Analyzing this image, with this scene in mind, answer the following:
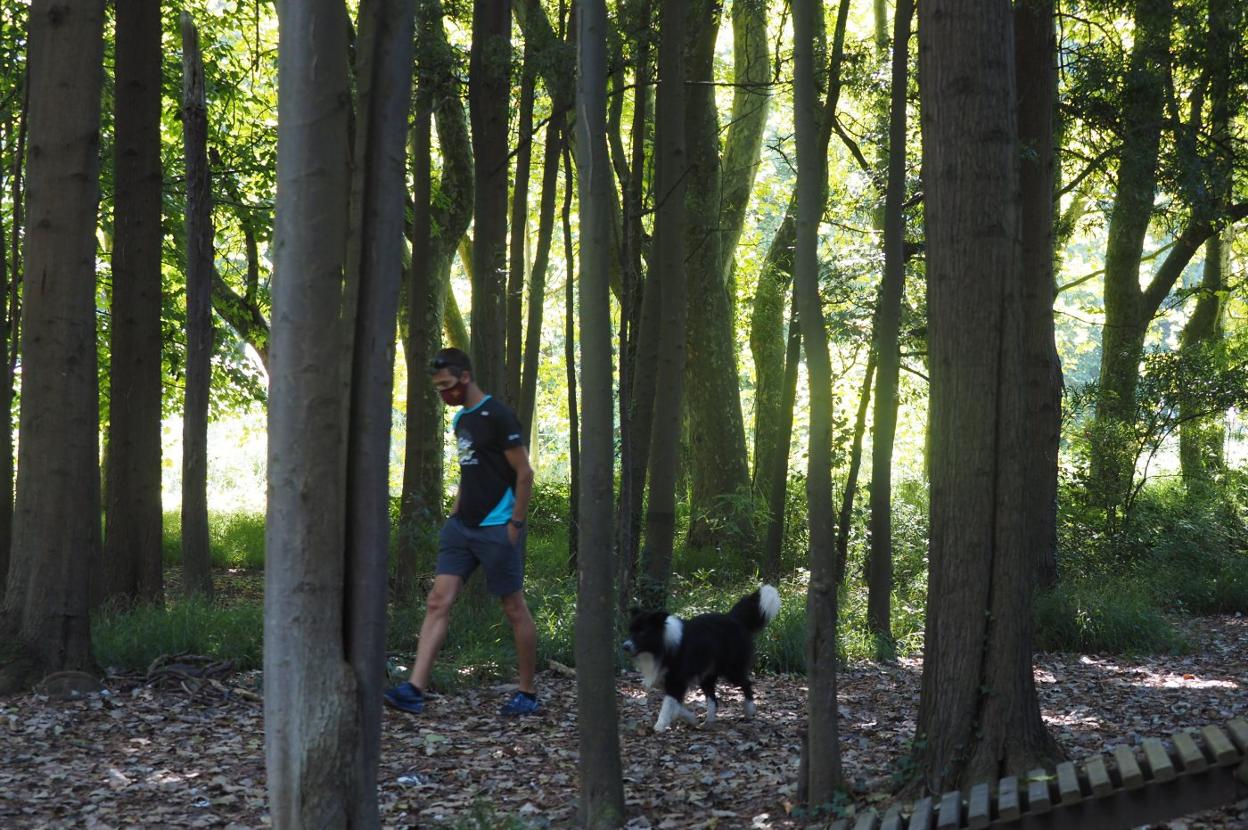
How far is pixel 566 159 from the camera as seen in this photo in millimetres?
13750

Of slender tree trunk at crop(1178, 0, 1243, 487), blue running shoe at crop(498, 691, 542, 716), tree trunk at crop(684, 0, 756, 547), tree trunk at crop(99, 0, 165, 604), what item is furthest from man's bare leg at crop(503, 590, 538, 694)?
slender tree trunk at crop(1178, 0, 1243, 487)

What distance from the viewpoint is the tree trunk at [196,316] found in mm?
12164

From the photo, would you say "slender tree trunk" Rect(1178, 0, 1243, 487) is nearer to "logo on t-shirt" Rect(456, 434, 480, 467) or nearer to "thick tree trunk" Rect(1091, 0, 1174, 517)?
"thick tree trunk" Rect(1091, 0, 1174, 517)

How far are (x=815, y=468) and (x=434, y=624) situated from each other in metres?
3.32

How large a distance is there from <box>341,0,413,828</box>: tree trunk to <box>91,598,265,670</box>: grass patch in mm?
4964

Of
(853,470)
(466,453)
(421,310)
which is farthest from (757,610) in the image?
(853,470)

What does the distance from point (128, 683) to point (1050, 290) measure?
9.71 meters

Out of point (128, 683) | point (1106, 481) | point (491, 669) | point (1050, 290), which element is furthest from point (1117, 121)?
point (128, 683)

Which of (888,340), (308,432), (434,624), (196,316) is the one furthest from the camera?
(196,316)

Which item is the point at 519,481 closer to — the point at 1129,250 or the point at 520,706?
the point at 520,706

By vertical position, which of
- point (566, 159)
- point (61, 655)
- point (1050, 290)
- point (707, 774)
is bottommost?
point (707, 774)

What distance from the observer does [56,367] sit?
8555 millimetres

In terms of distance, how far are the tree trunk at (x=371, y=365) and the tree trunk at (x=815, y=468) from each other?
7.10 feet

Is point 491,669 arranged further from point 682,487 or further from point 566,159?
point 682,487
